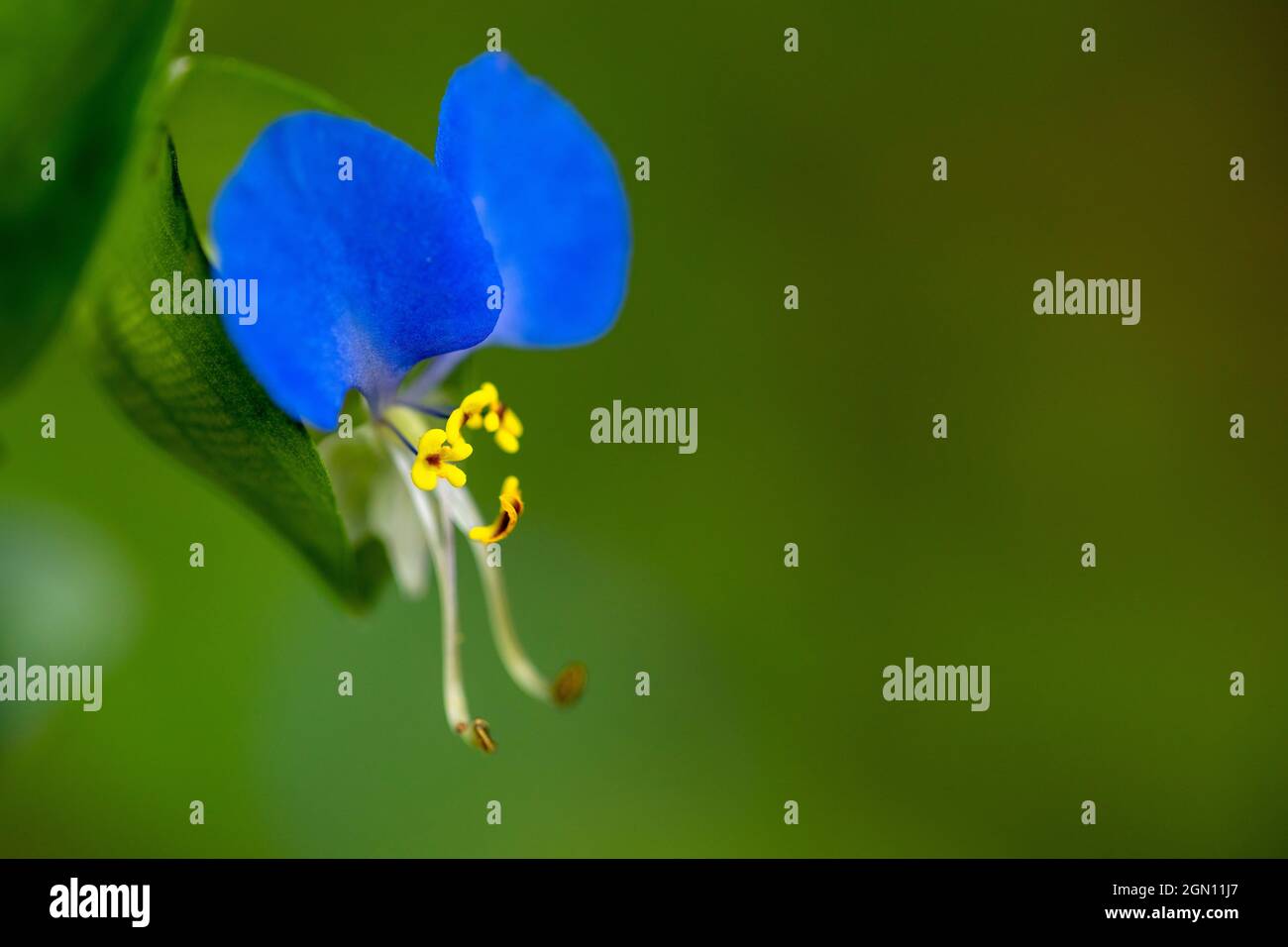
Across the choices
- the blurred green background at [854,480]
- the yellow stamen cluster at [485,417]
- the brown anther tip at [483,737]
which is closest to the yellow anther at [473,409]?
the yellow stamen cluster at [485,417]

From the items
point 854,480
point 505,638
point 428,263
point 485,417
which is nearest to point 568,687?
point 505,638

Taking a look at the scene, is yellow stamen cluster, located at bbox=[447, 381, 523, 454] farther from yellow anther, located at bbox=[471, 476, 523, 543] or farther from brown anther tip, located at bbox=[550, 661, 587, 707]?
brown anther tip, located at bbox=[550, 661, 587, 707]

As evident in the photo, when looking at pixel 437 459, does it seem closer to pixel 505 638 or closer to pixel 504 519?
pixel 504 519

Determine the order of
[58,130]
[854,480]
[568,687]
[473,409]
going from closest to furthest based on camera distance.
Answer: [58,130] < [473,409] < [568,687] < [854,480]

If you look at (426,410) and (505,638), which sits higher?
(426,410)

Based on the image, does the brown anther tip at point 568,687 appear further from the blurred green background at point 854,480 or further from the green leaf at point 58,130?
the blurred green background at point 854,480
